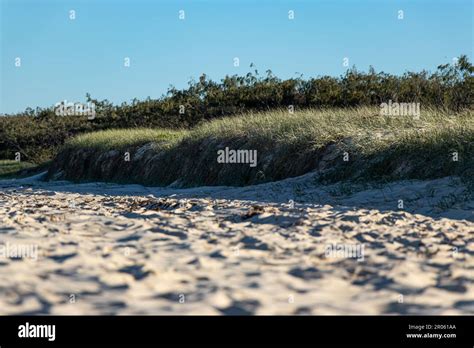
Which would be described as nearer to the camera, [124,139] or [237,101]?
[124,139]

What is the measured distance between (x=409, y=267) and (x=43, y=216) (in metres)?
4.89

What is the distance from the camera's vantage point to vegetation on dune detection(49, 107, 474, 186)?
10.9m

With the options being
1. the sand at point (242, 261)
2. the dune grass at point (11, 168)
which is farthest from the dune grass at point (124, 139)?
the sand at point (242, 261)

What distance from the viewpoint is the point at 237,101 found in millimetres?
31750

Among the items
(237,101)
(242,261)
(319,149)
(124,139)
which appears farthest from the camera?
(237,101)

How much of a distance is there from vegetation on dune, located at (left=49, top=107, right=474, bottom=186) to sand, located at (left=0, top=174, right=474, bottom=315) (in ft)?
8.74

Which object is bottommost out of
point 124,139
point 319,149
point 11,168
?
point 11,168

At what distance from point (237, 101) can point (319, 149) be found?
62.0ft

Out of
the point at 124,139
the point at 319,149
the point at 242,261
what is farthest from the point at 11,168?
the point at 242,261

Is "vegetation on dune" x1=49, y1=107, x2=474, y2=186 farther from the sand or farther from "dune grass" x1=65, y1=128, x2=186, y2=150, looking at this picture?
the sand

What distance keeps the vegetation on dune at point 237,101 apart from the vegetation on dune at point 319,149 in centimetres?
57

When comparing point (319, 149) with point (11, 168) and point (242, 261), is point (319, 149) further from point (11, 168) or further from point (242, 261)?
point (11, 168)

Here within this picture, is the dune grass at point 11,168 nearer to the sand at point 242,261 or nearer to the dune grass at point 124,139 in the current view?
the dune grass at point 124,139

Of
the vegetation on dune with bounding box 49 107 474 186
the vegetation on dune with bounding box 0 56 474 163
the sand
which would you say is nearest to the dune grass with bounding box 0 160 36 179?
the vegetation on dune with bounding box 0 56 474 163
